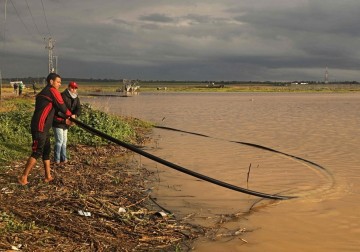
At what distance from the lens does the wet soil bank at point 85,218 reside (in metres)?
5.56

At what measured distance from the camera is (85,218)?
6.34 m

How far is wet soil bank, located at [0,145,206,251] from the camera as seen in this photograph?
5.56m

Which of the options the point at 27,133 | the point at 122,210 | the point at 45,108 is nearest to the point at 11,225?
the point at 122,210

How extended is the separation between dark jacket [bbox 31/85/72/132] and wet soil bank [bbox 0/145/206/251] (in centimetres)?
116

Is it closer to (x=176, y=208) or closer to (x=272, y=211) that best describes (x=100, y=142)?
(x=176, y=208)

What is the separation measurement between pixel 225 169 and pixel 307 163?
2.70 m

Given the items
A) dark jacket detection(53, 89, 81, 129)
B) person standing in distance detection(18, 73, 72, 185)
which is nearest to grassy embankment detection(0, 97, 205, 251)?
person standing in distance detection(18, 73, 72, 185)

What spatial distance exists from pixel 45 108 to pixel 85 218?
2749 mm

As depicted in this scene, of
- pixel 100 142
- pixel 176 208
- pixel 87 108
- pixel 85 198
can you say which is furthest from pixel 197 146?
pixel 85 198

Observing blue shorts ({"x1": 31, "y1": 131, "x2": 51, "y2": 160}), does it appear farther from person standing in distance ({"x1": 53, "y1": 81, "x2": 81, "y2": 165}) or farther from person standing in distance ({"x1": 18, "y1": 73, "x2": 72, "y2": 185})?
person standing in distance ({"x1": 53, "y1": 81, "x2": 81, "y2": 165})

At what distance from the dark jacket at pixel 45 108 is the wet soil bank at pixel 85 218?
116cm

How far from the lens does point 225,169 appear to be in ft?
38.1

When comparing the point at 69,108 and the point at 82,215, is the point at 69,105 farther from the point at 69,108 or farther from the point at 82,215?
the point at 82,215

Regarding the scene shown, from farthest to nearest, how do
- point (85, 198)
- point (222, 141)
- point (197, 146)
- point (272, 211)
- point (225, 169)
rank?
point (222, 141), point (197, 146), point (225, 169), point (272, 211), point (85, 198)
